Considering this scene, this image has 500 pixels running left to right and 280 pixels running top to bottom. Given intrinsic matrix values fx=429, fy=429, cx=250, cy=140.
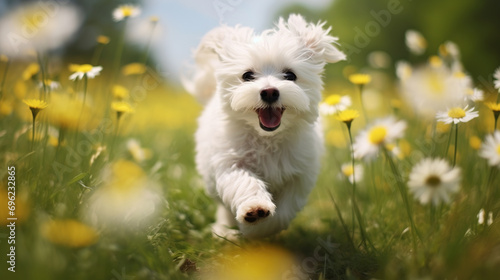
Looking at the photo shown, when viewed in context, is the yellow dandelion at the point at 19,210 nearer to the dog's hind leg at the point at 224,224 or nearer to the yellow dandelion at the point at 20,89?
the dog's hind leg at the point at 224,224

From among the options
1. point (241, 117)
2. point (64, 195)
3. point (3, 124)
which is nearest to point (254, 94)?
point (241, 117)

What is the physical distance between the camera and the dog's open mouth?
2533 millimetres

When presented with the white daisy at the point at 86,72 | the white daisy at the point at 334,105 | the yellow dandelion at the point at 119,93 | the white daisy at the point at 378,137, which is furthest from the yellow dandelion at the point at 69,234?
the yellow dandelion at the point at 119,93

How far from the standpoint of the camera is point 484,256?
72.4 inches

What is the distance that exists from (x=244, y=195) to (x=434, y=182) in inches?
39.7

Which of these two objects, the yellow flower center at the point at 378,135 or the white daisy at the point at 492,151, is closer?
the white daisy at the point at 492,151

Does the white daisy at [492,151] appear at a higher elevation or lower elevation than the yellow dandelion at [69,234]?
higher

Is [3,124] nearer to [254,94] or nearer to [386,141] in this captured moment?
[254,94]

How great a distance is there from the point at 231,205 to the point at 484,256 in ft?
4.25

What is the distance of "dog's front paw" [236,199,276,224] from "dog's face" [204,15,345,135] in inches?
18.4

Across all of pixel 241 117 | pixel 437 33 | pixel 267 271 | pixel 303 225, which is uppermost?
pixel 437 33

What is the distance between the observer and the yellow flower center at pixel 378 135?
7.08 feet

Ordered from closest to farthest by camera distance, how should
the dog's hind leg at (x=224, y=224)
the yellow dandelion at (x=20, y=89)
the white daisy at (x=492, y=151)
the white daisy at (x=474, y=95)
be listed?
the white daisy at (x=492, y=151)
the white daisy at (x=474, y=95)
the dog's hind leg at (x=224, y=224)
the yellow dandelion at (x=20, y=89)

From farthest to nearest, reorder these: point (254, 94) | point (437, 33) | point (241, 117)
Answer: point (437, 33) → point (241, 117) → point (254, 94)
